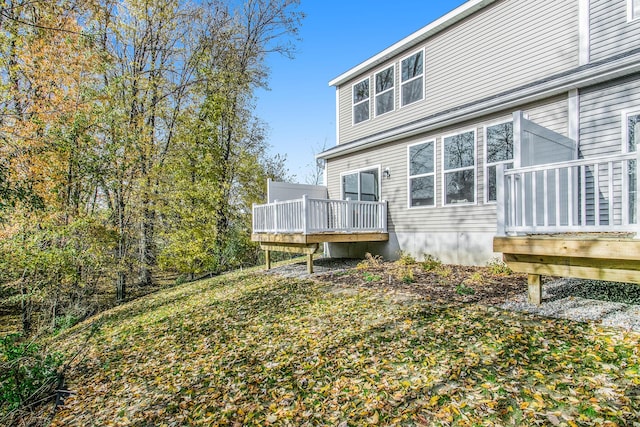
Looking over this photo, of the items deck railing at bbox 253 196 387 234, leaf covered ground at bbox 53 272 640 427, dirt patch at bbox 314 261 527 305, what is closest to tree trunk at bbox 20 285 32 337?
leaf covered ground at bbox 53 272 640 427

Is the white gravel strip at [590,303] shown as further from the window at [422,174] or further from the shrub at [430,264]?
the window at [422,174]

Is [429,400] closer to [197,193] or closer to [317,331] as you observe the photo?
[317,331]

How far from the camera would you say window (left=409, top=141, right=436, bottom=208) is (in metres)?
8.58

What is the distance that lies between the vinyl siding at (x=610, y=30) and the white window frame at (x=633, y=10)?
0.16ft

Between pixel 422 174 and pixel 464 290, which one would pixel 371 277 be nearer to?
pixel 464 290

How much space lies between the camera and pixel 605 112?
575 cm

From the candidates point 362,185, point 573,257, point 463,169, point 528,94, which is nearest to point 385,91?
point 362,185

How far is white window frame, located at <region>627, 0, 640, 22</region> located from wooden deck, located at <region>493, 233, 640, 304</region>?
4.59m

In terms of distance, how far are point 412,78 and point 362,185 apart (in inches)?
141

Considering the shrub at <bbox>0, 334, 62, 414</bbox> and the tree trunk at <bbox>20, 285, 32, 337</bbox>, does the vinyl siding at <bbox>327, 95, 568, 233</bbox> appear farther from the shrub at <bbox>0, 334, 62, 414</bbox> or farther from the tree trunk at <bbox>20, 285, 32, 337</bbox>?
the tree trunk at <bbox>20, 285, 32, 337</bbox>

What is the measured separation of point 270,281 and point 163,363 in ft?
12.9

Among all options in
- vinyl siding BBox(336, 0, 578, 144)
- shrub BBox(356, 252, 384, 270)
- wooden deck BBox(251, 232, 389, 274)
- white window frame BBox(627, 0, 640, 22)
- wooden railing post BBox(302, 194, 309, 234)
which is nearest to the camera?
white window frame BBox(627, 0, 640, 22)

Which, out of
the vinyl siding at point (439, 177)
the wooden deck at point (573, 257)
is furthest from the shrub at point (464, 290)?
the vinyl siding at point (439, 177)

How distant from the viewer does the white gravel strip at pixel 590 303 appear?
3.92m
